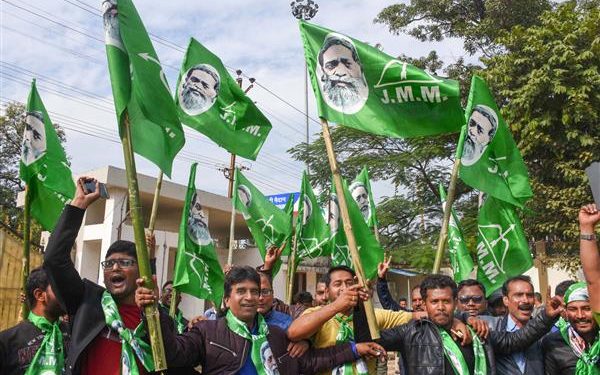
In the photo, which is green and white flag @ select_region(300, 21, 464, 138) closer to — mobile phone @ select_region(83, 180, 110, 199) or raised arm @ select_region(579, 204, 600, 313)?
raised arm @ select_region(579, 204, 600, 313)

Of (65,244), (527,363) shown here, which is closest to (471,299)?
(527,363)

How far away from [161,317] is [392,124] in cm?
215

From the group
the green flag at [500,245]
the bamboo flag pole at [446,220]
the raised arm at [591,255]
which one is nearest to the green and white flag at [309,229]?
the green flag at [500,245]

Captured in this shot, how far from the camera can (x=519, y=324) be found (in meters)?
4.16

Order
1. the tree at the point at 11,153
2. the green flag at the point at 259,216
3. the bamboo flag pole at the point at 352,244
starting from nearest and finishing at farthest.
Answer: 1. the bamboo flag pole at the point at 352,244
2. the green flag at the point at 259,216
3. the tree at the point at 11,153

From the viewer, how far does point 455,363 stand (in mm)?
3416

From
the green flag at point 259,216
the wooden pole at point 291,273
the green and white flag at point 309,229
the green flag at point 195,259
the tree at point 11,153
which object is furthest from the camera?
the tree at point 11,153

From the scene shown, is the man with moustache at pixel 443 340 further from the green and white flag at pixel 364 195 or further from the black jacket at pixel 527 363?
the green and white flag at pixel 364 195

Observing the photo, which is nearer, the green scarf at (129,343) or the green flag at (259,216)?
the green scarf at (129,343)

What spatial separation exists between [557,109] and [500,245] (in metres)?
8.15

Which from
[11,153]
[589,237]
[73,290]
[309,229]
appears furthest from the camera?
[11,153]

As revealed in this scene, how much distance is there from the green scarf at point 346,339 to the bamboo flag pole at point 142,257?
1080 millimetres

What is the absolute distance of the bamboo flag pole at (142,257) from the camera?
279 cm

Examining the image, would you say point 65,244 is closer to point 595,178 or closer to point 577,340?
point 595,178
